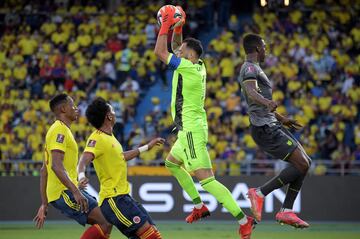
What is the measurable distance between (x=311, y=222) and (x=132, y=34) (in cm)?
902

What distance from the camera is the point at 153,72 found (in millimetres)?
25359

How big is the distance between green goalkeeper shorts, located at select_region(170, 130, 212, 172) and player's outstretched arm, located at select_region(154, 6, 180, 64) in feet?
3.51

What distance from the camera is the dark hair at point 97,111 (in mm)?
9992

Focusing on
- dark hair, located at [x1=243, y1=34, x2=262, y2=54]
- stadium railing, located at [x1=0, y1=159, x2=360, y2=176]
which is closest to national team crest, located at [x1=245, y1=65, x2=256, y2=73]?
dark hair, located at [x1=243, y1=34, x2=262, y2=54]

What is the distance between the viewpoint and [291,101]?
76.9 feet

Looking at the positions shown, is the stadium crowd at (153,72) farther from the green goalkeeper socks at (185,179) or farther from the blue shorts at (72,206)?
the blue shorts at (72,206)

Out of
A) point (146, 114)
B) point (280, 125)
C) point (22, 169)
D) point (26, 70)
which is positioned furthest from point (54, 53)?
point (280, 125)

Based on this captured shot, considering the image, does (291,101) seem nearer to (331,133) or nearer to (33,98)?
(331,133)

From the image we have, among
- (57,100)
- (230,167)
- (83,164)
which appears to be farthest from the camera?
(230,167)

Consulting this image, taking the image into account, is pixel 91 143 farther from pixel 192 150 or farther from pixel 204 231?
pixel 204 231

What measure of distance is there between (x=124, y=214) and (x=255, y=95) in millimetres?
A: 2689

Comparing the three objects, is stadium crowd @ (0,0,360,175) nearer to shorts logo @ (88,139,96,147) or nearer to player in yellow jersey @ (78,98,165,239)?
player in yellow jersey @ (78,98,165,239)

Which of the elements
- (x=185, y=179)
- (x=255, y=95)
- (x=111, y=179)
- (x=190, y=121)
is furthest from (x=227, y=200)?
(x=111, y=179)

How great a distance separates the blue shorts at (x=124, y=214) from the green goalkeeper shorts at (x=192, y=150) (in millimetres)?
2072
